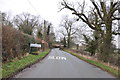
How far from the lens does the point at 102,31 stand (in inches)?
786

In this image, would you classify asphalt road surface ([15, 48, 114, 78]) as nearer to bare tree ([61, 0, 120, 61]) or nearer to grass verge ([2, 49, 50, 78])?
grass verge ([2, 49, 50, 78])

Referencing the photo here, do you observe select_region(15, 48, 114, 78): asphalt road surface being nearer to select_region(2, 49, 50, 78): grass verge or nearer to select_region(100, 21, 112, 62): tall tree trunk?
select_region(2, 49, 50, 78): grass verge

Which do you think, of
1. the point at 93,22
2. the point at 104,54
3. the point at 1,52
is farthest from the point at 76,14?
the point at 1,52

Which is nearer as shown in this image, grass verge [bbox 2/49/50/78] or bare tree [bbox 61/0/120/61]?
grass verge [bbox 2/49/50/78]

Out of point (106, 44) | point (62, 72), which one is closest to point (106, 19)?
point (106, 44)

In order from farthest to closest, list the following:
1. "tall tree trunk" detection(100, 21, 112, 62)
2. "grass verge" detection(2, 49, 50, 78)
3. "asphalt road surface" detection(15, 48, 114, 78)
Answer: "tall tree trunk" detection(100, 21, 112, 62) → "asphalt road surface" detection(15, 48, 114, 78) → "grass verge" detection(2, 49, 50, 78)

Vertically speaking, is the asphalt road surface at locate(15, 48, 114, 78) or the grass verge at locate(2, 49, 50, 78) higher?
the grass verge at locate(2, 49, 50, 78)

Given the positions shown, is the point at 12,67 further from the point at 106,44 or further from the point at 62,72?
the point at 106,44

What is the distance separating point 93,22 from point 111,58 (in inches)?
271

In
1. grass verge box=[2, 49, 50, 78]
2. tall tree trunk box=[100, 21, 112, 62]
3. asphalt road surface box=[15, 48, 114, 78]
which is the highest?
tall tree trunk box=[100, 21, 112, 62]

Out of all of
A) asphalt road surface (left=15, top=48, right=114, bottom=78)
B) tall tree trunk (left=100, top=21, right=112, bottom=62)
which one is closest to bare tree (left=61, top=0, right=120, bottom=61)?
tall tree trunk (left=100, top=21, right=112, bottom=62)

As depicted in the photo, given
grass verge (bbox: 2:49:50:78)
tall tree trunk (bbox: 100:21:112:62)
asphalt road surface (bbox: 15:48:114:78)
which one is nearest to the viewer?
grass verge (bbox: 2:49:50:78)

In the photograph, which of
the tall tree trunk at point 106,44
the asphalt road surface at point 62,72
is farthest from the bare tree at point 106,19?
the asphalt road surface at point 62,72

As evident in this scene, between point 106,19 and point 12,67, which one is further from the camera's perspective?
point 106,19
